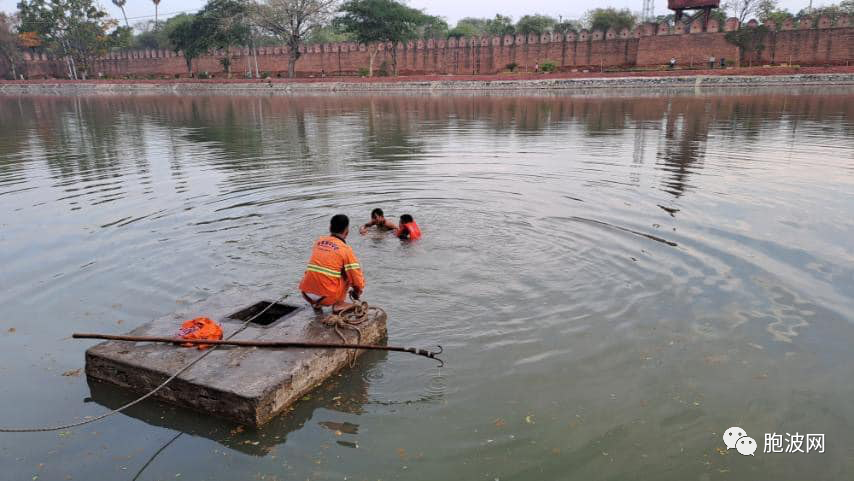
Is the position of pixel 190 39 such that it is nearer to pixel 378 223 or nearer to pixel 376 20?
pixel 376 20

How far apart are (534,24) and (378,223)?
71.5 meters

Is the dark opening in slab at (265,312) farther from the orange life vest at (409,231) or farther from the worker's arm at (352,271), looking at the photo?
the orange life vest at (409,231)

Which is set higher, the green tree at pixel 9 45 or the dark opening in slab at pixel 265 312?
the green tree at pixel 9 45

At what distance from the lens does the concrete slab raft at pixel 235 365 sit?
455 cm

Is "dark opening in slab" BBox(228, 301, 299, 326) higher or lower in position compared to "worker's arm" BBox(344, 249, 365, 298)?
lower

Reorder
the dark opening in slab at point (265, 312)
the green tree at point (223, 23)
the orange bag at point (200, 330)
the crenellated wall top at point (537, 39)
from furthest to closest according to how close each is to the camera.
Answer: the green tree at point (223, 23), the crenellated wall top at point (537, 39), the dark opening in slab at point (265, 312), the orange bag at point (200, 330)

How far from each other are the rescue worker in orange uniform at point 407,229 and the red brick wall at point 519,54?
174 ft

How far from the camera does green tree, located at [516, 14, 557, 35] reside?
240 ft

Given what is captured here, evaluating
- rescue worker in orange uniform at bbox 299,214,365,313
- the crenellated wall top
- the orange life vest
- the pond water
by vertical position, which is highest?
the crenellated wall top

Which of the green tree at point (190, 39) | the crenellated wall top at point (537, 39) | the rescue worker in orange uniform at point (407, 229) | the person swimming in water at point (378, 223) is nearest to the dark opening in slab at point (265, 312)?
the rescue worker in orange uniform at point (407, 229)

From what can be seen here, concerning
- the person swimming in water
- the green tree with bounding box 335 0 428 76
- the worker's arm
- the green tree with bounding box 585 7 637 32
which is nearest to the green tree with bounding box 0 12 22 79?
the green tree with bounding box 335 0 428 76

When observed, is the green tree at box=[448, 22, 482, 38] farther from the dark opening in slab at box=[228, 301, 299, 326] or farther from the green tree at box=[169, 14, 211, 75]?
the dark opening in slab at box=[228, 301, 299, 326]

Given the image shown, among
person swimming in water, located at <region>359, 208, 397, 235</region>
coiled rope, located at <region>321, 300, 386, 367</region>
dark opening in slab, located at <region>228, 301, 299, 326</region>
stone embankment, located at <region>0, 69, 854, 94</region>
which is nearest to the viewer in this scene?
coiled rope, located at <region>321, 300, 386, 367</region>

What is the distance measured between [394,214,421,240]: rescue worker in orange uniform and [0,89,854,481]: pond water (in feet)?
1.11
